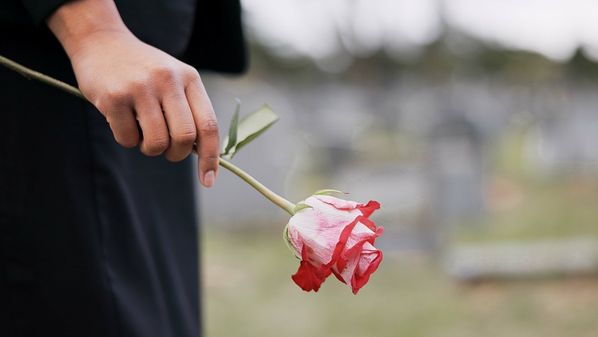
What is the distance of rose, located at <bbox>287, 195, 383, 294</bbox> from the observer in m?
0.61

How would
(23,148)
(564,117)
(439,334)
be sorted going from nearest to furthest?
(23,148)
(439,334)
(564,117)

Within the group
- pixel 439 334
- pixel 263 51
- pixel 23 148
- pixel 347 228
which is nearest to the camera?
pixel 347 228

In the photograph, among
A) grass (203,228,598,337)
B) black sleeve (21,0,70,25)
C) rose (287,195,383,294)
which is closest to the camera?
rose (287,195,383,294)

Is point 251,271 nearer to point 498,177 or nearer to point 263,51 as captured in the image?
point 498,177

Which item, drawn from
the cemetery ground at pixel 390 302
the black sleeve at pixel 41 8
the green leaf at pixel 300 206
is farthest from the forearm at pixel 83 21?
the cemetery ground at pixel 390 302

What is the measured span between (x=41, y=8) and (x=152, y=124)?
0.67 ft

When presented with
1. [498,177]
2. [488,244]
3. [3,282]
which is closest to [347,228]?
[3,282]

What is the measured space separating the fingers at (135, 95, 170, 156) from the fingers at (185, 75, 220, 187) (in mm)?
29

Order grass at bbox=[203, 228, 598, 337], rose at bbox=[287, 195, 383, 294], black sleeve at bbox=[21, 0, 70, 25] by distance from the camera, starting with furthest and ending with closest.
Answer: grass at bbox=[203, 228, 598, 337]
black sleeve at bbox=[21, 0, 70, 25]
rose at bbox=[287, 195, 383, 294]

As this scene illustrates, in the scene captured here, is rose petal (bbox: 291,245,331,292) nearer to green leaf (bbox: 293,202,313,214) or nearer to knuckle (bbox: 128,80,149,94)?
green leaf (bbox: 293,202,313,214)

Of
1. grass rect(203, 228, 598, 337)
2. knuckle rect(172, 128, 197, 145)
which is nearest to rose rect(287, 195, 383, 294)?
knuckle rect(172, 128, 197, 145)

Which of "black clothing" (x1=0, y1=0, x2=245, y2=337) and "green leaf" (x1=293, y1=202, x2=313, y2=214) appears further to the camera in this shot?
"black clothing" (x1=0, y1=0, x2=245, y2=337)

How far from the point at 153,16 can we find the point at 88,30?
0.16 metres

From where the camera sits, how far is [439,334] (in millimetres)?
2828
